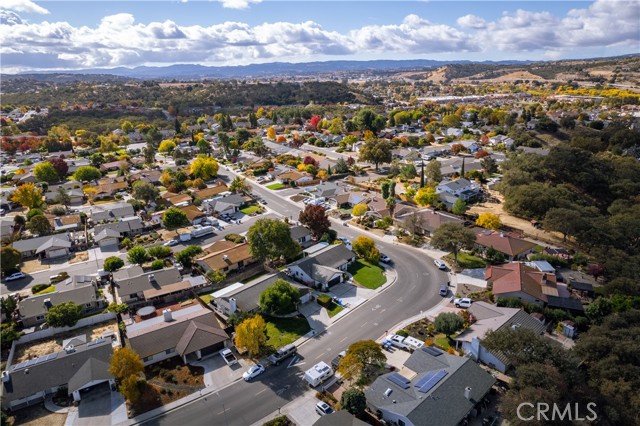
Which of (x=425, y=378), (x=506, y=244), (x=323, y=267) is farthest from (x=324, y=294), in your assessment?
(x=506, y=244)

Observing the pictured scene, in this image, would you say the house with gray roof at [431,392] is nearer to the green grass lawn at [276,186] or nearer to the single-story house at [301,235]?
→ the single-story house at [301,235]

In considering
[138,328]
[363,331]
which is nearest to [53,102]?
[138,328]

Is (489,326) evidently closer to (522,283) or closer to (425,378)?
(522,283)

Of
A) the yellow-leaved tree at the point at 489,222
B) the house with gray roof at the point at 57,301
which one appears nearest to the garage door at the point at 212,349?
the house with gray roof at the point at 57,301

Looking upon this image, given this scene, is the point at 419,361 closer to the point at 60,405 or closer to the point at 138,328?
the point at 138,328

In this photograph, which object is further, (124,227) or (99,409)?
(124,227)

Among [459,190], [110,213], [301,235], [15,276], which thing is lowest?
[15,276]
